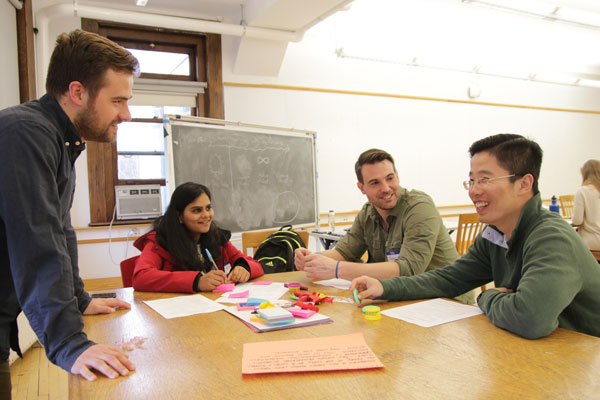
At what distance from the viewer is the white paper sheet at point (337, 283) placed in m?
1.73

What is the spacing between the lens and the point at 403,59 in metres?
5.24

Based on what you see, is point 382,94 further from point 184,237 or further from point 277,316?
point 277,316

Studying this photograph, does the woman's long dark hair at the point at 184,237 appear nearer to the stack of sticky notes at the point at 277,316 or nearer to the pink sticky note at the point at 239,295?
the pink sticky note at the point at 239,295

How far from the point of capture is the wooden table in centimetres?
80

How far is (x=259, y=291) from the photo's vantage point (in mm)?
1678

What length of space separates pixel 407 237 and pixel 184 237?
1.04 metres

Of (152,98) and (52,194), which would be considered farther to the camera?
(152,98)

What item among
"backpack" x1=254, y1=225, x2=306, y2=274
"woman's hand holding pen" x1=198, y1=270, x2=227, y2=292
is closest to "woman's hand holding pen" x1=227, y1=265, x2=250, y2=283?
"woman's hand holding pen" x1=198, y1=270, x2=227, y2=292

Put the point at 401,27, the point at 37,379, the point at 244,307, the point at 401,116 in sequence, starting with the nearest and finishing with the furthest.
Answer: the point at 244,307 < the point at 37,379 < the point at 401,27 < the point at 401,116

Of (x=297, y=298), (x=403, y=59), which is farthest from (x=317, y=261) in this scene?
(x=403, y=59)

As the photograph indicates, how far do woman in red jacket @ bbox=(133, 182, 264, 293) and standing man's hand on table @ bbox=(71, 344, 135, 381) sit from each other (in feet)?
2.46

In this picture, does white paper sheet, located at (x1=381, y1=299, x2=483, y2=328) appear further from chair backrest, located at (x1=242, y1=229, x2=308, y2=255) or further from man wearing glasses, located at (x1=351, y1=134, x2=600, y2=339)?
chair backrest, located at (x1=242, y1=229, x2=308, y2=255)

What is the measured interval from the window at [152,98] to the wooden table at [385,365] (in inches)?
128

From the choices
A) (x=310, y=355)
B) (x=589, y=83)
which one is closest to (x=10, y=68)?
(x=310, y=355)
